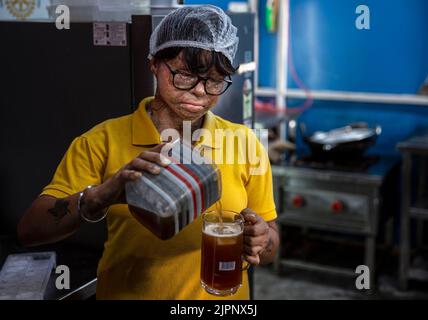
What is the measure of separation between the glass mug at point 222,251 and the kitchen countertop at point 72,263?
33 centimetres

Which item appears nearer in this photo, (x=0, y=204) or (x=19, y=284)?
(x=19, y=284)

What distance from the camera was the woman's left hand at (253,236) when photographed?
1354 millimetres

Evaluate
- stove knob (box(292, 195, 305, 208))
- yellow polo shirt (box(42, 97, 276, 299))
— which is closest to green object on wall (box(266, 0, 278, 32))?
stove knob (box(292, 195, 305, 208))

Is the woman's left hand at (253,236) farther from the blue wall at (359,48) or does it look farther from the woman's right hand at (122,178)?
the blue wall at (359,48)

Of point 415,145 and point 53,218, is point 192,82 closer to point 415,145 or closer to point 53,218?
point 53,218

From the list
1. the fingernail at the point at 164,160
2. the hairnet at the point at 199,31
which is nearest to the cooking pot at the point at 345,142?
the hairnet at the point at 199,31

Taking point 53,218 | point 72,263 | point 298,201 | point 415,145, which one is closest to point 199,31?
point 53,218

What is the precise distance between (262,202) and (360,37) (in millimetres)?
2485

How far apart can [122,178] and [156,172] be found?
0.07m

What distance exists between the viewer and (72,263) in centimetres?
169

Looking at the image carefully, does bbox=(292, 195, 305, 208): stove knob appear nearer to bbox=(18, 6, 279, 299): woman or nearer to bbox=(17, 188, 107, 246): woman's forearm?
bbox=(18, 6, 279, 299): woman

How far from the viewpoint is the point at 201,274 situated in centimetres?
139

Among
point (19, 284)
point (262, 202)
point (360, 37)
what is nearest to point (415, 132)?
point (360, 37)

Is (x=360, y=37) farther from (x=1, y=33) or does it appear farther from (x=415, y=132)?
(x=1, y=33)
